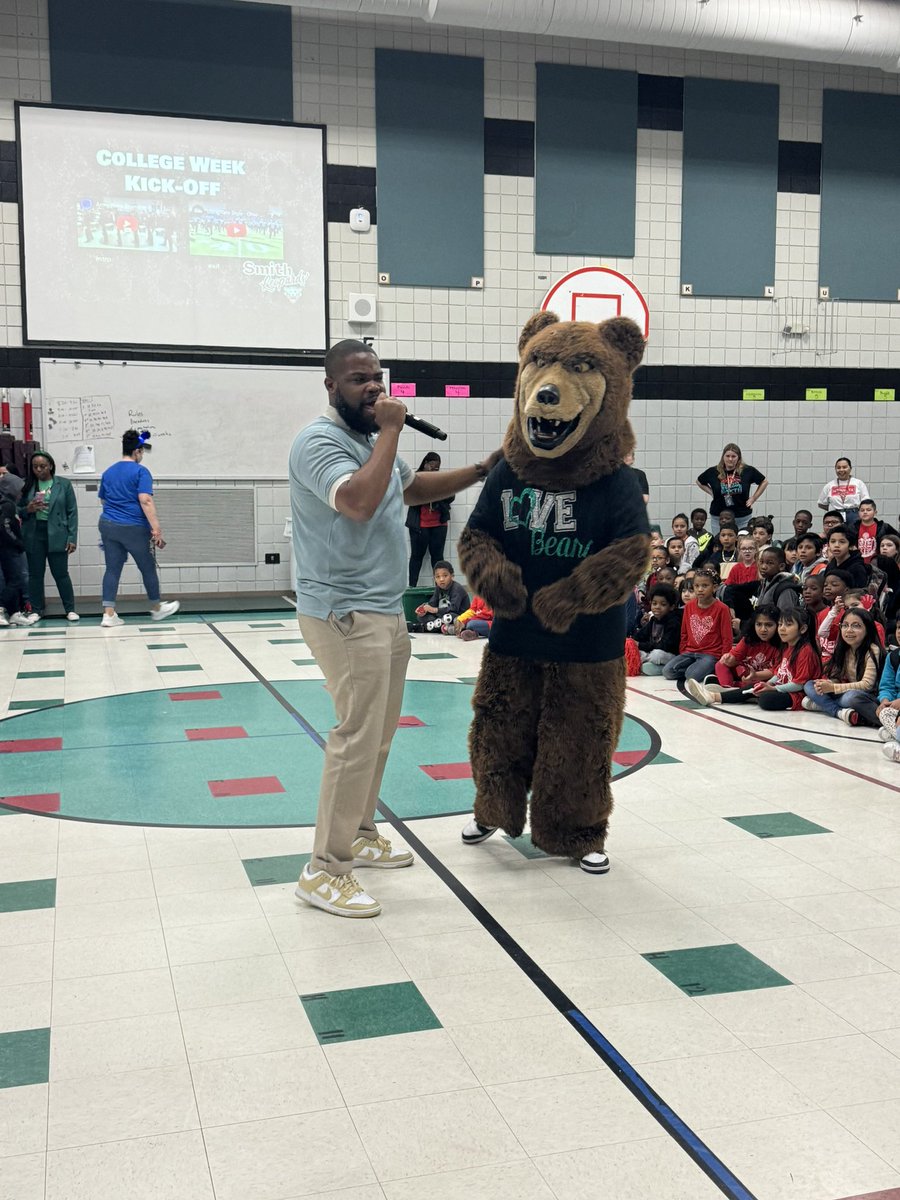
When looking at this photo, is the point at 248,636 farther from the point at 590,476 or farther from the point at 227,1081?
the point at 227,1081

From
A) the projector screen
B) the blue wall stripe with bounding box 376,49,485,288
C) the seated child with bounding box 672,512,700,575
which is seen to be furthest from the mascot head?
the blue wall stripe with bounding box 376,49,485,288

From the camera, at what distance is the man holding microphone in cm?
330

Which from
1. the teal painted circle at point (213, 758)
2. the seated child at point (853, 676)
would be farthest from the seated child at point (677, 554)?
the teal painted circle at point (213, 758)

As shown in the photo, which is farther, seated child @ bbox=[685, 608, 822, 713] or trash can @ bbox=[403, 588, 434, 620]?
trash can @ bbox=[403, 588, 434, 620]

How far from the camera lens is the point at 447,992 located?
9.36 feet

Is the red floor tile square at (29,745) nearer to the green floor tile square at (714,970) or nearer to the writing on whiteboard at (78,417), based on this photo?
the green floor tile square at (714,970)

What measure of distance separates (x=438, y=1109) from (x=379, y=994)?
0.56 m

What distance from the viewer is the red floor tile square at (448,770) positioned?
504 cm

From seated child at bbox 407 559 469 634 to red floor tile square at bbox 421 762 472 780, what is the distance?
14.8 feet

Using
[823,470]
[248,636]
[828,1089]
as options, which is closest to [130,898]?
[828,1089]

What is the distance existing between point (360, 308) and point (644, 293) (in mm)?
3260

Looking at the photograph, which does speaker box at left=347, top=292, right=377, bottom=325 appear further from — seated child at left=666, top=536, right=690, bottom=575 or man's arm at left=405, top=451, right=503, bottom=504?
man's arm at left=405, top=451, right=503, bottom=504

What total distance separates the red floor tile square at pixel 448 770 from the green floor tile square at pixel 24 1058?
257cm

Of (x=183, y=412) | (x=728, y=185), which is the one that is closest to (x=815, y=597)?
(x=183, y=412)
